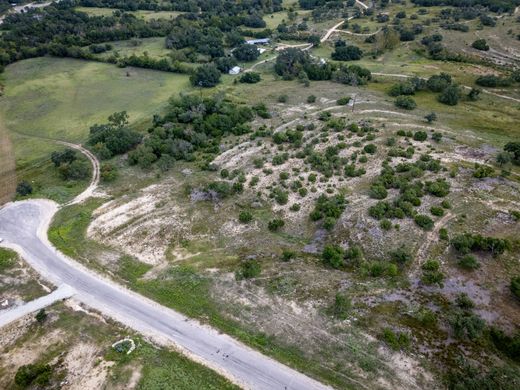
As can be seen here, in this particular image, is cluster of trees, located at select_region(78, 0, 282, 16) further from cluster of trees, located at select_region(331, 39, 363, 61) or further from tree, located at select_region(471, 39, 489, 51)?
tree, located at select_region(471, 39, 489, 51)

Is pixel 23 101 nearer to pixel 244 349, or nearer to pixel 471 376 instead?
pixel 244 349

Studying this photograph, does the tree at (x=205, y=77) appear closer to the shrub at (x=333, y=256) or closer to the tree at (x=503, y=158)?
the shrub at (x=333, y=256)

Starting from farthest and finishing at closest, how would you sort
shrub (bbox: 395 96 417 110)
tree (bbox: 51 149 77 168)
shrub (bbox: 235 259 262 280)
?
1. shrub (bbox: 395 96 417 110)
2. tree (bbox: 51 149 77 168)
3. shrub (bbox: 235 259 262 280)

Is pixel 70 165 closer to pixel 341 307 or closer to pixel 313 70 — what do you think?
pixel 341 307

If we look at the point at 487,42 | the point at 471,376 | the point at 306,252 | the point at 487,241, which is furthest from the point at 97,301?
the point at 487,42

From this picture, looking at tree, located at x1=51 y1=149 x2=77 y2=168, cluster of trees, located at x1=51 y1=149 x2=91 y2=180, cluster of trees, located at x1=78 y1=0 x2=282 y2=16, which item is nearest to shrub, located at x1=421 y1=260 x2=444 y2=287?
cluster of trees, located at x1=51 y1=149 x2=91 y2=180
